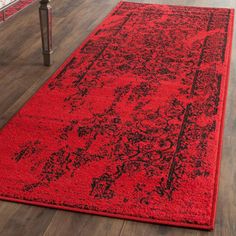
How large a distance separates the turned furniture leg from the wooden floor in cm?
7

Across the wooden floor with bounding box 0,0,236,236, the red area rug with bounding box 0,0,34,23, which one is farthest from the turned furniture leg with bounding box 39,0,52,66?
the red area rug with bounding box 0,0,34,23

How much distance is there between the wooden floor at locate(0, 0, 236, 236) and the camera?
162cm

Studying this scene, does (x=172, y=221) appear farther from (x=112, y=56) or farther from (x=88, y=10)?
(x=88, y=10)

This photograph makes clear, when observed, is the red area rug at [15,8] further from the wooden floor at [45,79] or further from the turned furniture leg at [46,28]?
the turned furniture leg at [46,28]

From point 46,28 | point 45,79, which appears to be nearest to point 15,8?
point 46,28

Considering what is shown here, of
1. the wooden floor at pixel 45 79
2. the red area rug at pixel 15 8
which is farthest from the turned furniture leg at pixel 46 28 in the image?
the red area rug at pixel 15 8

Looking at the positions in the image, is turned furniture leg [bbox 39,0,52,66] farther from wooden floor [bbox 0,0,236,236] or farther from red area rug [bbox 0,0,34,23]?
red area rug [bbox 0,0,34,23]

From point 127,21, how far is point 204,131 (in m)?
1.59

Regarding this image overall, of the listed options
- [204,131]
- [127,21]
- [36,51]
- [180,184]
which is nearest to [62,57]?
[36,51]

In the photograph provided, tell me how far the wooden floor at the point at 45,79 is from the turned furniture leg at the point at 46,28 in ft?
0.21

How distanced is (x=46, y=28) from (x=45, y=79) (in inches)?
12.2

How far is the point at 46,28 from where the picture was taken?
2.73 metres

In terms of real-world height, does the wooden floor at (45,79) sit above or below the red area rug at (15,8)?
above

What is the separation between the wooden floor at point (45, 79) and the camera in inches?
63.7
